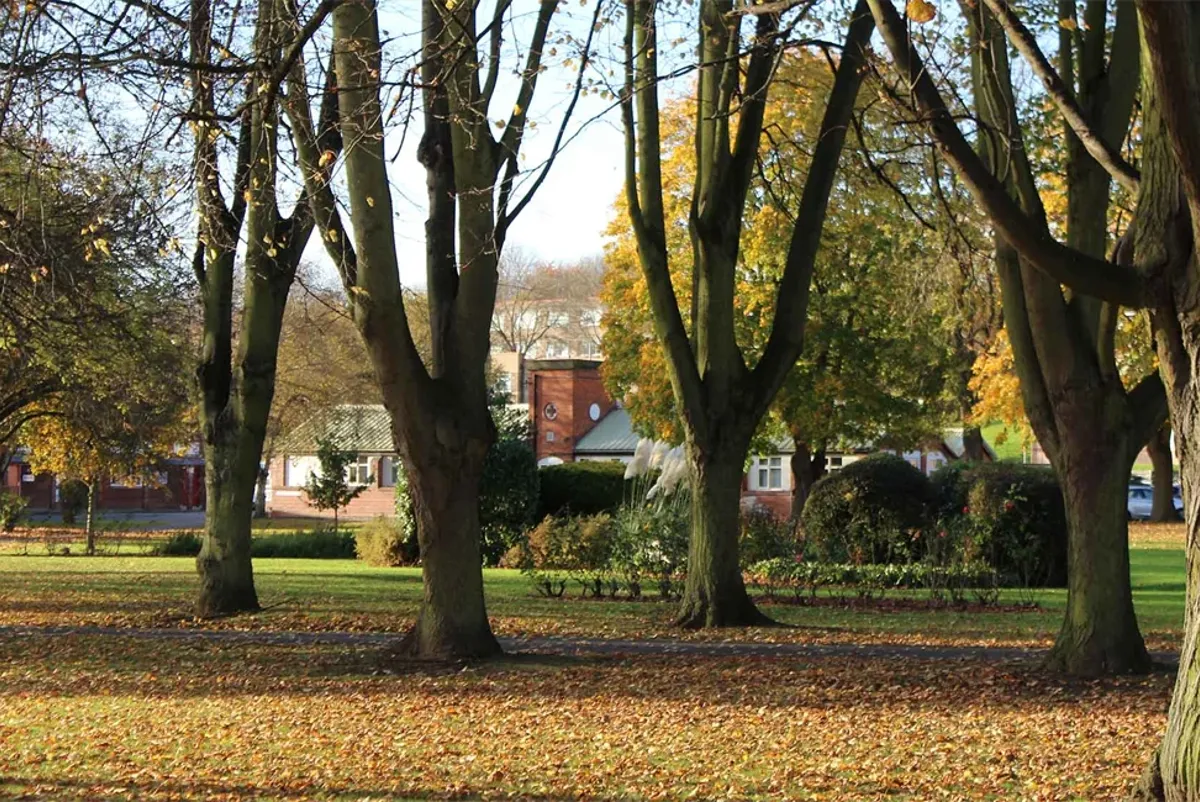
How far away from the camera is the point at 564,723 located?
10055mm

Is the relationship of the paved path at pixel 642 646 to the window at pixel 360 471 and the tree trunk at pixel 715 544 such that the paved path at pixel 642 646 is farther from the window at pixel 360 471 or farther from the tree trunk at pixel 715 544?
the window at pixel 360 471

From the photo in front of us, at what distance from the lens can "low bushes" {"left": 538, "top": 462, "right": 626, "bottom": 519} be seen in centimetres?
3850

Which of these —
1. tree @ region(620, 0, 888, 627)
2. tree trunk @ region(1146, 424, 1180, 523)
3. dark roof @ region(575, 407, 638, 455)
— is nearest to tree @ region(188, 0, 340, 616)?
tree @ region(620, 0, 888, 627)

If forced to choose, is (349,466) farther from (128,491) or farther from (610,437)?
(128,491)

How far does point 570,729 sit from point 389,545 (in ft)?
77.6

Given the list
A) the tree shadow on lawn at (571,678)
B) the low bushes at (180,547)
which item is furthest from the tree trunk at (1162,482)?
the tree shadow on lawn at (571,678)

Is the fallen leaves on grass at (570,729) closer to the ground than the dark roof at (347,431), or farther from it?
closer to the ground

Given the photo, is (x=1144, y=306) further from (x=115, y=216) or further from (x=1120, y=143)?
(x=115, y=216)

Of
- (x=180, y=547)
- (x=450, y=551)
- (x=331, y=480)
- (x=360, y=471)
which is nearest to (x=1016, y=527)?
(x=450, y=551)

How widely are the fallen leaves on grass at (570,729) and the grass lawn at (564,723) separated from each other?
27 millimetres

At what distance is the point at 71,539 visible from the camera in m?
45.1

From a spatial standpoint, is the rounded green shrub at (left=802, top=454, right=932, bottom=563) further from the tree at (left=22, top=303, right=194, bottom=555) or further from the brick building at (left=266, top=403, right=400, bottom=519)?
the brick building at (left=266, top=403, right=400, bottom=519)

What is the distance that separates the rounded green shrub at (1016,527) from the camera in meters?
24.1

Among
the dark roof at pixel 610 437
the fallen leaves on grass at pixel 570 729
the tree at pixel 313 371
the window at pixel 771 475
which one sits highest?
the tree at pixel 313 371
